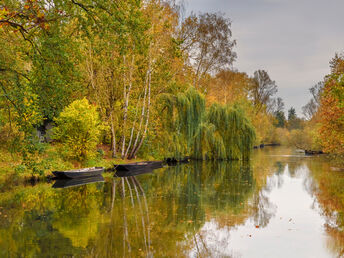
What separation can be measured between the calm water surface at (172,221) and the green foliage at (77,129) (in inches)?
152

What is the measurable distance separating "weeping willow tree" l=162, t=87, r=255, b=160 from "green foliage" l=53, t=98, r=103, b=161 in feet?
25.9

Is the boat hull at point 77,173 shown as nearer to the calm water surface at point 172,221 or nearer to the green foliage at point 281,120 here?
the calm water surface at point 172,221

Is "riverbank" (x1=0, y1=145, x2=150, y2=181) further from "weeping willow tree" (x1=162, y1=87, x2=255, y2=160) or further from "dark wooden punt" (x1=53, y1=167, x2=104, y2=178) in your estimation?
"weeping willow tree" (x1=162, y1=87, x2=255, y2=160)

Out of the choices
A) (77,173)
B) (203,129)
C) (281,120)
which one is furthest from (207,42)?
(281,120)

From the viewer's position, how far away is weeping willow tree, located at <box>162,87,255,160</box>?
24.2 metres

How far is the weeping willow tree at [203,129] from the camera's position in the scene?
24.2 meters

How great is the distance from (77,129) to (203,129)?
38.0 ft

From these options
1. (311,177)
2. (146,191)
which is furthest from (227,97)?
(146,191)

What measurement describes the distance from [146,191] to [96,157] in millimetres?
7718

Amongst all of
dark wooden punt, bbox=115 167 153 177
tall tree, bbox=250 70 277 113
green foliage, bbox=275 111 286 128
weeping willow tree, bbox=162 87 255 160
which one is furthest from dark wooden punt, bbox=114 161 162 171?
green foliage, bbox=275 111 286 128

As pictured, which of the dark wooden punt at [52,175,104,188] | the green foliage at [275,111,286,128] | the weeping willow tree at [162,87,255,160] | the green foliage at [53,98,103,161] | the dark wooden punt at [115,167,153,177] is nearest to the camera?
the dark wooden punt at [52,175,104,188]

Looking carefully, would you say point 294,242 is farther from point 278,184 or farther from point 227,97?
point 227,97

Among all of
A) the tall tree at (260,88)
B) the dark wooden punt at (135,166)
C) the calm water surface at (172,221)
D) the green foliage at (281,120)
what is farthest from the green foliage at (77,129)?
A: the green foliage at (281,120)

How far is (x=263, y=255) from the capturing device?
5.71 metres
